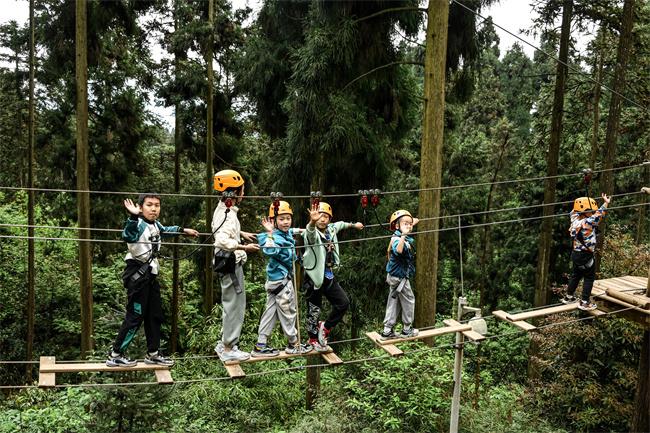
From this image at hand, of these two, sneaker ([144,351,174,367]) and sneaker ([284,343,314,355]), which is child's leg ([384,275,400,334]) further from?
sneaker ([144,351,174,367])

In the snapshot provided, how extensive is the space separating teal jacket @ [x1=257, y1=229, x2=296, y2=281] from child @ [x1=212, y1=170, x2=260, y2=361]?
0.78 feet

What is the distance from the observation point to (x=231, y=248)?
499 cm

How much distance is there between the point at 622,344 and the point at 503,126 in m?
10.7

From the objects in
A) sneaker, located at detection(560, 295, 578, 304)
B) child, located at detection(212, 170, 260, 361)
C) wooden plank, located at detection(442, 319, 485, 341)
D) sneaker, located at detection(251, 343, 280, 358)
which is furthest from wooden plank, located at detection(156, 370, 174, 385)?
sneaker, located at detection(560, 295, 578, 304)

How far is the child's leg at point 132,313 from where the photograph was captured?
497 cm

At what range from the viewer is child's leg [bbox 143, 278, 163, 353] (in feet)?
16.8

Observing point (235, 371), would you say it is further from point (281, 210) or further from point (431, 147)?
point (431, 147)

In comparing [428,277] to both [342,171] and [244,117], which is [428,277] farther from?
[244,117]

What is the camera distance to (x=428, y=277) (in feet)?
25.4

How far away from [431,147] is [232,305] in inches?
143

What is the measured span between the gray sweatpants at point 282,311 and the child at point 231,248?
10.6 inches

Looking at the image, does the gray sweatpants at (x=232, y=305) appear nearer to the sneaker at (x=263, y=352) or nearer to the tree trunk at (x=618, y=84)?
the sneaker at (x=263, y=352)

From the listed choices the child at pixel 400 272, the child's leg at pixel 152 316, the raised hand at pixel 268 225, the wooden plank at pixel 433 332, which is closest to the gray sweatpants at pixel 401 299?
the child at pixel 400 272

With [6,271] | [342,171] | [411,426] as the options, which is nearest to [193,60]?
[342,171]
